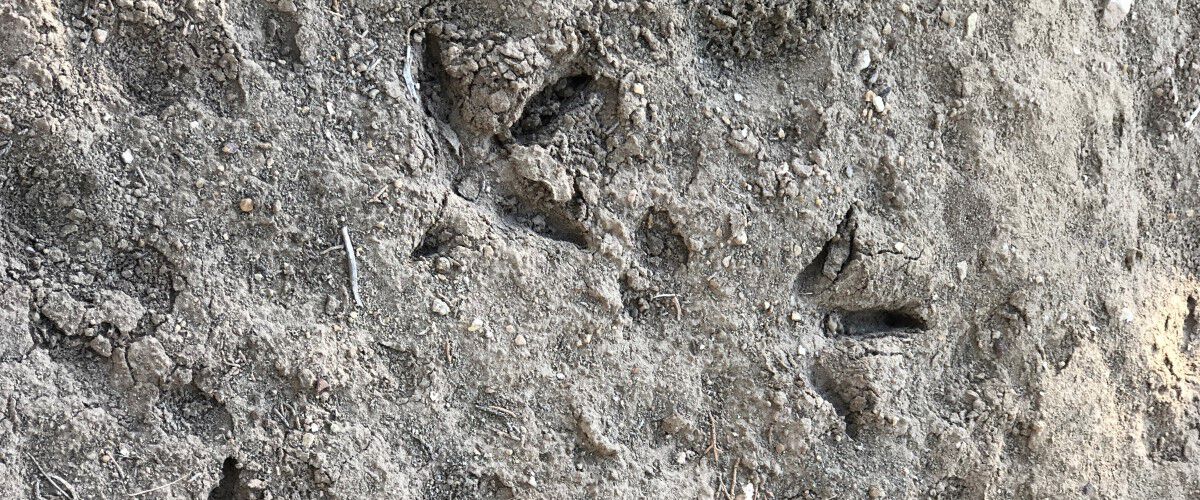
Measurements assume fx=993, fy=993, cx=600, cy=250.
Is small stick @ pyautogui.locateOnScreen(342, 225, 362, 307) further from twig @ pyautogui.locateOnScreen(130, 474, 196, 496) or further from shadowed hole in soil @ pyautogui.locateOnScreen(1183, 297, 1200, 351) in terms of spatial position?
shadowed hole in soil @ pyautogui.locateOnScreen(1183, 297, 1200, 351)

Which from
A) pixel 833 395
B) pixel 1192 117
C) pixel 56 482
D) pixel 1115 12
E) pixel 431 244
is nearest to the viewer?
pixel 56 482

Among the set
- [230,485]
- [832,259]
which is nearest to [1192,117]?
[832,259]

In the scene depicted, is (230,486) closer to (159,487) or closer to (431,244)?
(159,487)

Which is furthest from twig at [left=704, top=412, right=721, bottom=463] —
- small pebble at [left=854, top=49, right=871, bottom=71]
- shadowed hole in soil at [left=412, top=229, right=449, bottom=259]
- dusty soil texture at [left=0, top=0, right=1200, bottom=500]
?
small pebble at [left=854, top=49, right=871, bottom=71]

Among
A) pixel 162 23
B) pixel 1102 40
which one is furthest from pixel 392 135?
pixel 1102 40

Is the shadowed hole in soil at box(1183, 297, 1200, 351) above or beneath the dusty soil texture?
above

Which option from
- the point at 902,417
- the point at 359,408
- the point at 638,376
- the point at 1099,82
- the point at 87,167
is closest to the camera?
the point at 87,167

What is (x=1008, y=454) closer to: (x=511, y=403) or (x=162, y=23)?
(x=511, y=403)
